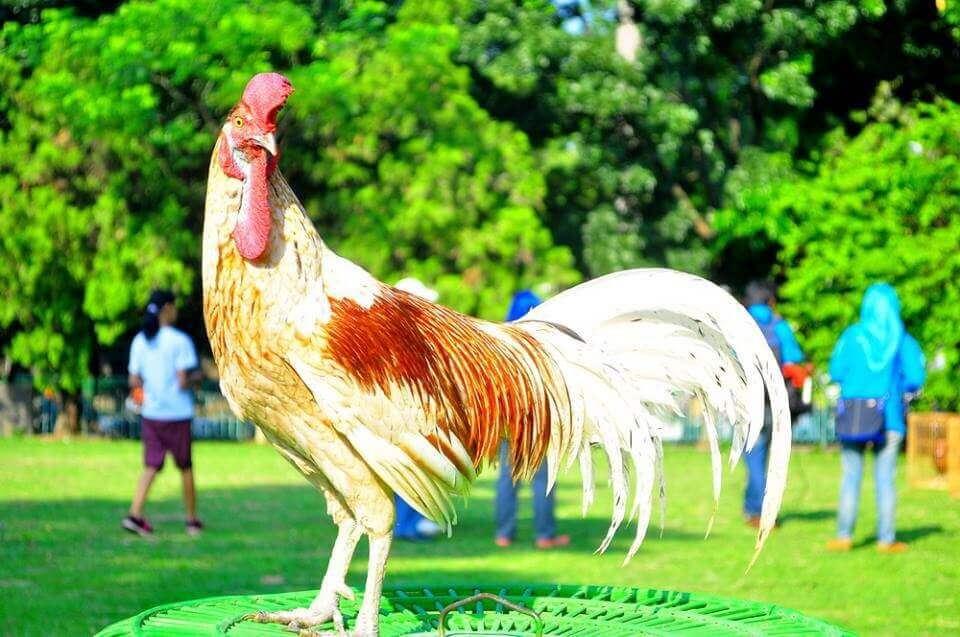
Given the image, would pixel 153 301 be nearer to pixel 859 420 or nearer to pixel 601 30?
pixel 859 420

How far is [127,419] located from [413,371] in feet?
86.9

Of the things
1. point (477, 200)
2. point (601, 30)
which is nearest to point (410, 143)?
point (477, 200)

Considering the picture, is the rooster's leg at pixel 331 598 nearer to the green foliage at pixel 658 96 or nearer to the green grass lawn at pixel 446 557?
the green grass lawn at pixel 446 557

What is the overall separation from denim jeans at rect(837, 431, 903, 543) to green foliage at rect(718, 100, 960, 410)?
11.6m

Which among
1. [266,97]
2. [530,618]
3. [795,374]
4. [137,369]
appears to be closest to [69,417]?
[137,369]

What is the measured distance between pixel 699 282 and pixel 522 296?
18.9 ft

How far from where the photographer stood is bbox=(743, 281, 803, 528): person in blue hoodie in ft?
43.7

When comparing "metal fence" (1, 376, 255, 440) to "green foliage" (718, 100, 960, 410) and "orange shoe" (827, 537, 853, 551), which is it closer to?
"green foliage" (718, 100, 960, 410)

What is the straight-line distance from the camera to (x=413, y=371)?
5164 mm

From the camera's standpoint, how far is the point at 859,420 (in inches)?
469

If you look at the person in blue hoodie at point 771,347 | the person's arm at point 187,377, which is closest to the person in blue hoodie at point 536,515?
the person in blue hoodie at point 771,347

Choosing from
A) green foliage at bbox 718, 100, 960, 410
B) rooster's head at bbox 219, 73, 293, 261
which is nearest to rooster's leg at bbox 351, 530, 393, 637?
rooster's head at bbox 219, 73, 293, 261

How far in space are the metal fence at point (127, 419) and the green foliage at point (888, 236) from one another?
13.1 feet

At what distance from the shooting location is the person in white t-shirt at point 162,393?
41.2 feet
